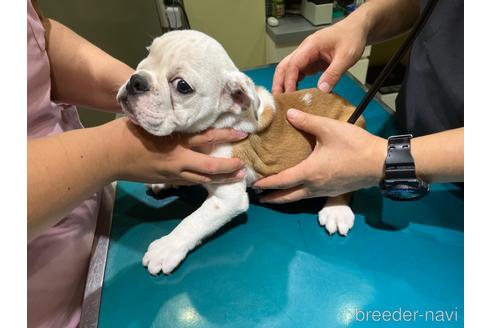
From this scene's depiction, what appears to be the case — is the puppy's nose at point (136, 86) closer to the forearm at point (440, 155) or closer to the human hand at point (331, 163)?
the human hand at point (331, 163)

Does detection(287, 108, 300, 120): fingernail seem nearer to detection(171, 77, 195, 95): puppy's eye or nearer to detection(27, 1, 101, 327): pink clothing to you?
detection(171, 77, 195, 95): puppy's eye

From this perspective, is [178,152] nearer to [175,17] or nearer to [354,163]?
[354,163]

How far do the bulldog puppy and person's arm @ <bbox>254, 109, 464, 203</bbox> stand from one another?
6 cm

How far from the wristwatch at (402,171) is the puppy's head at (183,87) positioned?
0.39 metres

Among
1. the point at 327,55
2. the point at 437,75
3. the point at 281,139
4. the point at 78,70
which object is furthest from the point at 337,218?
the point at 78,70

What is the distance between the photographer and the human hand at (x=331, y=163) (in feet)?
3.13

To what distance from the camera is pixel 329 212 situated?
1.09m

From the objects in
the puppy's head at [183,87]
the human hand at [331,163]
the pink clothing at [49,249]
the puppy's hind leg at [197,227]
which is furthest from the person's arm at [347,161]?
the pink clothing at [49,249]

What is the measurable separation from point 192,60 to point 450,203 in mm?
928

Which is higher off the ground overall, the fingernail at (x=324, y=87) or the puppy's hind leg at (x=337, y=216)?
the fingernail at (x=324, y=87)

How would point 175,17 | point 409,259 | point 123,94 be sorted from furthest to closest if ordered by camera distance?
point 175,17, point 409,259, point 123,94

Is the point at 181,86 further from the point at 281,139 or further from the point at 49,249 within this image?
the point at 49,249

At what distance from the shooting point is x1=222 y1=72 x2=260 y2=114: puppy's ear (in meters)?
0.94

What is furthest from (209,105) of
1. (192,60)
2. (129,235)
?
(129,235)
